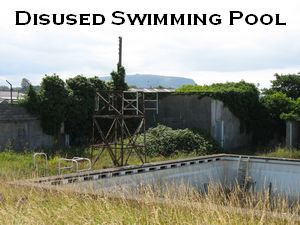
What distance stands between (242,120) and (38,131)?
10576 mm

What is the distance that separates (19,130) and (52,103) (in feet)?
6.65

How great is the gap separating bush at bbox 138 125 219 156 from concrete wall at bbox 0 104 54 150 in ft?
14.7

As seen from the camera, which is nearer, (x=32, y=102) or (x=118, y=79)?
(x=32, y=102)

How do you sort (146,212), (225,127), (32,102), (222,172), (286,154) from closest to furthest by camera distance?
1. (146,212)
2. (222,172)
3. (286,154)
4. (32,102)
5. (225,127)

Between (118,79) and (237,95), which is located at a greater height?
(118,79)

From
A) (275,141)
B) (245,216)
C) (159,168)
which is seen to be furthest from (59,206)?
(275,141)

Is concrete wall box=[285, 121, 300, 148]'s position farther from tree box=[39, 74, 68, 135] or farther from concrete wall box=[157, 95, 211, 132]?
tree box=[39, 74, 68, 135]

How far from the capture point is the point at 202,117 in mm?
23344

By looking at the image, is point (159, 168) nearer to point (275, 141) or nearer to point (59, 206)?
point (59, 206)

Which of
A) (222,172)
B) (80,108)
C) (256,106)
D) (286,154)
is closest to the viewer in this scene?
(222,172)

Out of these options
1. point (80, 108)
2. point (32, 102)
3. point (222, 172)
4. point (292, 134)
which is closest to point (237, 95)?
point (292, 134)

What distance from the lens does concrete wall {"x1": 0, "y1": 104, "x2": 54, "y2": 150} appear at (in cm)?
1894

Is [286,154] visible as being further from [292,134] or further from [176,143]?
[176,143]

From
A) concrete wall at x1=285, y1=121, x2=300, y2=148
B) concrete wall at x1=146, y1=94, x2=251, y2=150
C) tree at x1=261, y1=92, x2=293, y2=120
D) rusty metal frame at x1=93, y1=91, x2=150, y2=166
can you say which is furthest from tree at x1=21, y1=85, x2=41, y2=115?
tree at x1=261, y1=92, x2=293, y2=120
